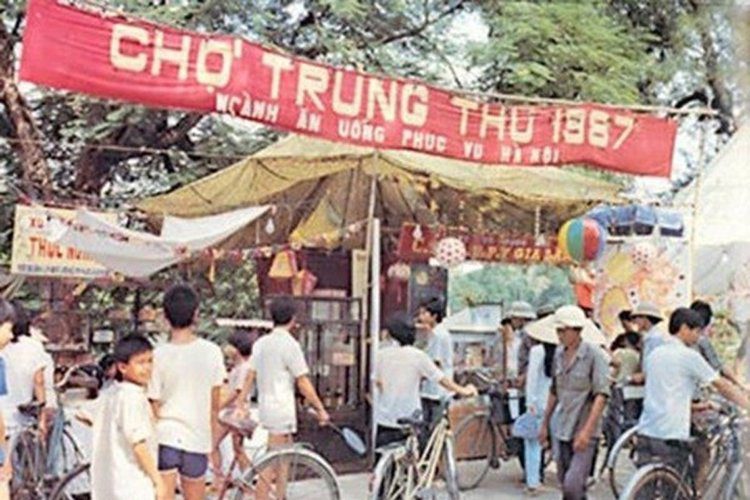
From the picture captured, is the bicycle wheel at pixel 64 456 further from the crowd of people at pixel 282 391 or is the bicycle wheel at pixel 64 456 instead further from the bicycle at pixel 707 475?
the bicycle at pixel 707 475

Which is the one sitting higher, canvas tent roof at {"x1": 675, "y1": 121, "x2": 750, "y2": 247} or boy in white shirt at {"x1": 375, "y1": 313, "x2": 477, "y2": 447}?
A: canvas tent roof at {"x1": 675, "y1": 121, "x2": 750, "y2": 247}

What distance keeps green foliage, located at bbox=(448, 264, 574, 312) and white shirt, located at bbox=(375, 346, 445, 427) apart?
4451 mm

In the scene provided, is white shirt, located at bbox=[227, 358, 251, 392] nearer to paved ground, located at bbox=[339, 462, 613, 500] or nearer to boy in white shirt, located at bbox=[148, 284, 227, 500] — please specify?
boy in white shirt, located at bbox=[148, 284, 227, 500]

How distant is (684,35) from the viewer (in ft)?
37.8

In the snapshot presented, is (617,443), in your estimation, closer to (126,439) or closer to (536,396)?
(536,396)

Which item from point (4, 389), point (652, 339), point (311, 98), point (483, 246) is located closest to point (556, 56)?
point (483, 246)

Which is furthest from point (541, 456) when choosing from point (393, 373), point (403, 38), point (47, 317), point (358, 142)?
point (403, 38)

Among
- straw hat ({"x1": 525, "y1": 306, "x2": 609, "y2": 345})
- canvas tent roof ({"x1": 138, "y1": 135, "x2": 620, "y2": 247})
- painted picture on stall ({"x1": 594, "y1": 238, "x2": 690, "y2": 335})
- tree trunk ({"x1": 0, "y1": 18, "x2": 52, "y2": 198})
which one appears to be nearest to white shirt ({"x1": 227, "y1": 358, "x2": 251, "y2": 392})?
straw hat ({"x1": 525, "y1": 306, "x2": 609, "y2": 345})

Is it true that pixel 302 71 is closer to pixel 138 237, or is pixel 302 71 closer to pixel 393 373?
pixel 393 373

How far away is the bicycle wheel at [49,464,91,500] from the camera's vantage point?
592 cm

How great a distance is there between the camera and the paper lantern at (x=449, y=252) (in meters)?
9.38

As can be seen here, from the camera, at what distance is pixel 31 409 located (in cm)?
623

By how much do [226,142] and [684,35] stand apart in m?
5.96

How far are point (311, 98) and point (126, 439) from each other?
2.80 m
